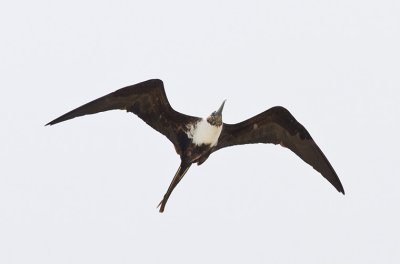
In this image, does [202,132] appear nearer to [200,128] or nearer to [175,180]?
[200,128]

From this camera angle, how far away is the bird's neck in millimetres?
10781

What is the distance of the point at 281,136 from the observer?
36.6 feet

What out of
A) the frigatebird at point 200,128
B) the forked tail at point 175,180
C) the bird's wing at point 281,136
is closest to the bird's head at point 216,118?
the frigatebird at point 200,128

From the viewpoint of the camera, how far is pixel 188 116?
10797 mm

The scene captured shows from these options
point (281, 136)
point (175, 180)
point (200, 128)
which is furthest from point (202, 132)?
point (281, 136)

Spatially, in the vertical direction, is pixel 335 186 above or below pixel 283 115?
below

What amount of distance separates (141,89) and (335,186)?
262cm

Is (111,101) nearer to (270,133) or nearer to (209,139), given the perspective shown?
(209,139)

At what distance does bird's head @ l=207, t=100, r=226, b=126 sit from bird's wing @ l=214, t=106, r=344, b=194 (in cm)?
16

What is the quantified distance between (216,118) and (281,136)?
0.86 m

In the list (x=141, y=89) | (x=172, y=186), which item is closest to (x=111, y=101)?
(x=141, y=89)

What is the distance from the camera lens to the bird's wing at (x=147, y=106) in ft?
33.6

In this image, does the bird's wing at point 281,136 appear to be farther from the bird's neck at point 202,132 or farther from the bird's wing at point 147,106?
the bird's wing at point 147,106

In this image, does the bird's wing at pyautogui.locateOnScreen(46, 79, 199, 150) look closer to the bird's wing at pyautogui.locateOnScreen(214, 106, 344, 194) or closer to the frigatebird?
the frigatebird
